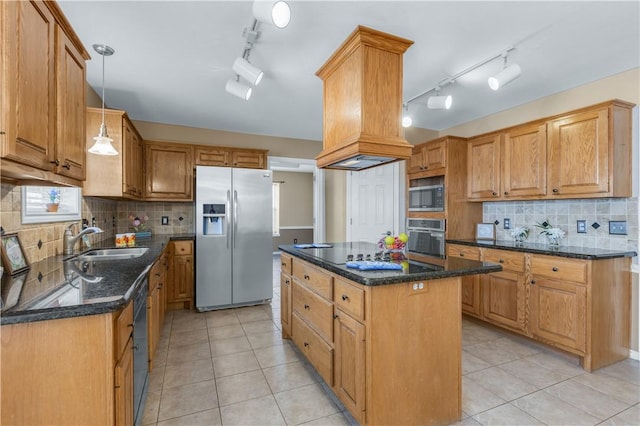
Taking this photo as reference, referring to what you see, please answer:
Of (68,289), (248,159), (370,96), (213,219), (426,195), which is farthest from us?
(248,159)

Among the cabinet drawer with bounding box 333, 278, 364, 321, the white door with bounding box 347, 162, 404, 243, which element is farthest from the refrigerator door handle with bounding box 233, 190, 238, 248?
the cabinet drawer with bounding box 333, 278, 364, 321

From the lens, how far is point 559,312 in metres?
2.63

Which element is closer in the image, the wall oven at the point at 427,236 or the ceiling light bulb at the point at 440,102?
the ceiling light bulb at the point at 440,102

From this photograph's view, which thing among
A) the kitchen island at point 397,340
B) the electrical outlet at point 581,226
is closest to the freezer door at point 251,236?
the kitchen island at point 397,340

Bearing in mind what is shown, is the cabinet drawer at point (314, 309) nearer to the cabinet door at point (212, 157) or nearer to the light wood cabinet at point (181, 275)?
the light wood cabinet at point (181, 275)

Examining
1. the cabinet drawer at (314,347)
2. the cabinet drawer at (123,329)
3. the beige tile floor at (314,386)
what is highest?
the cabinet drawer at (123,329)

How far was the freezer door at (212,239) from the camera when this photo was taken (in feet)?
12.6

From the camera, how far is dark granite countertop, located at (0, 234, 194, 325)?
1121mm

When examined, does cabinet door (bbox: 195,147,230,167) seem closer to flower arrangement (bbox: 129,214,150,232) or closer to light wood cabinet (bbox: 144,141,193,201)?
light wood cabinet (bbox: 144,141,193,201)

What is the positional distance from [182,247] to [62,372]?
284 centimetres

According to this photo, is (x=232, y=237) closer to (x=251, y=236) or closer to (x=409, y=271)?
(x=251, y=236)

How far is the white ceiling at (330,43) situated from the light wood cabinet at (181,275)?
173 cm

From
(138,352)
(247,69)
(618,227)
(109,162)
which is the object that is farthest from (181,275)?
(618,227)

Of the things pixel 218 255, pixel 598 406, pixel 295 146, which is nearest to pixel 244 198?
pixel 218 255
